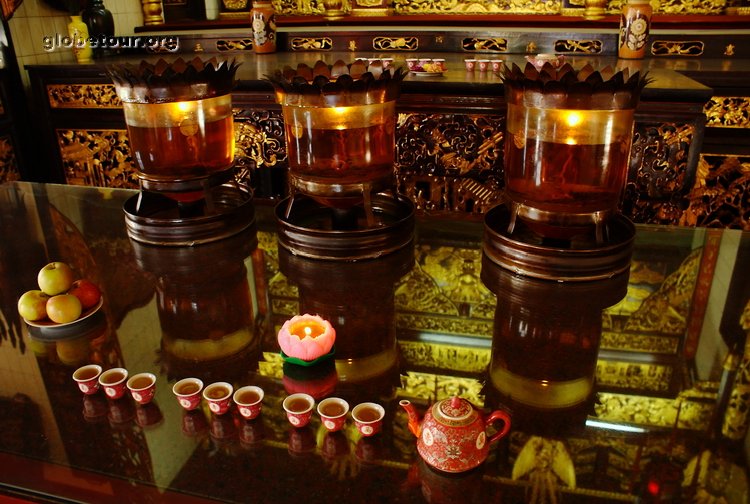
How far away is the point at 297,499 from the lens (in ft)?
2.44

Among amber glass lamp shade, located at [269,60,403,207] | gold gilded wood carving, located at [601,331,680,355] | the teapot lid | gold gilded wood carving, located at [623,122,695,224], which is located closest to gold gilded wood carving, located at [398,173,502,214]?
gold gilded wood carving, located at [623,122,695,224]

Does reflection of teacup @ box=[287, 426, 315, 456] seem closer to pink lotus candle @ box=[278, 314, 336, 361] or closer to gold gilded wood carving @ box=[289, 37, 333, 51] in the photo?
pink lotus candle @ box=[278, 314, 336, 361]

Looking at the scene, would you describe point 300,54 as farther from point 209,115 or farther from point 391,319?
point 391,319

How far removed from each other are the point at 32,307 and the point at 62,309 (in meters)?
0.06

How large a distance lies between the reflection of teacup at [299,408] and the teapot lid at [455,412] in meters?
0.19

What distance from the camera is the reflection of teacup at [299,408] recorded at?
861 millimetres

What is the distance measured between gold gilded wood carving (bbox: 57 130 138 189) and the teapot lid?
7.27 feet

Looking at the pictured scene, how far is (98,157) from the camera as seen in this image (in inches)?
104

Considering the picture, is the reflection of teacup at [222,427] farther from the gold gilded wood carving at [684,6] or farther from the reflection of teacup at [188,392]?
the gold gilded wood carving at [684,6]

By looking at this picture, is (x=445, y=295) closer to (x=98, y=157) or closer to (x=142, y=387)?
(x=142, y=387)

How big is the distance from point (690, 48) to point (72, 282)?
8.16 feet

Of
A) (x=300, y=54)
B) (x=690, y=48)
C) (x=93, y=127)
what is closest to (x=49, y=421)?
(x=93, y=127)
